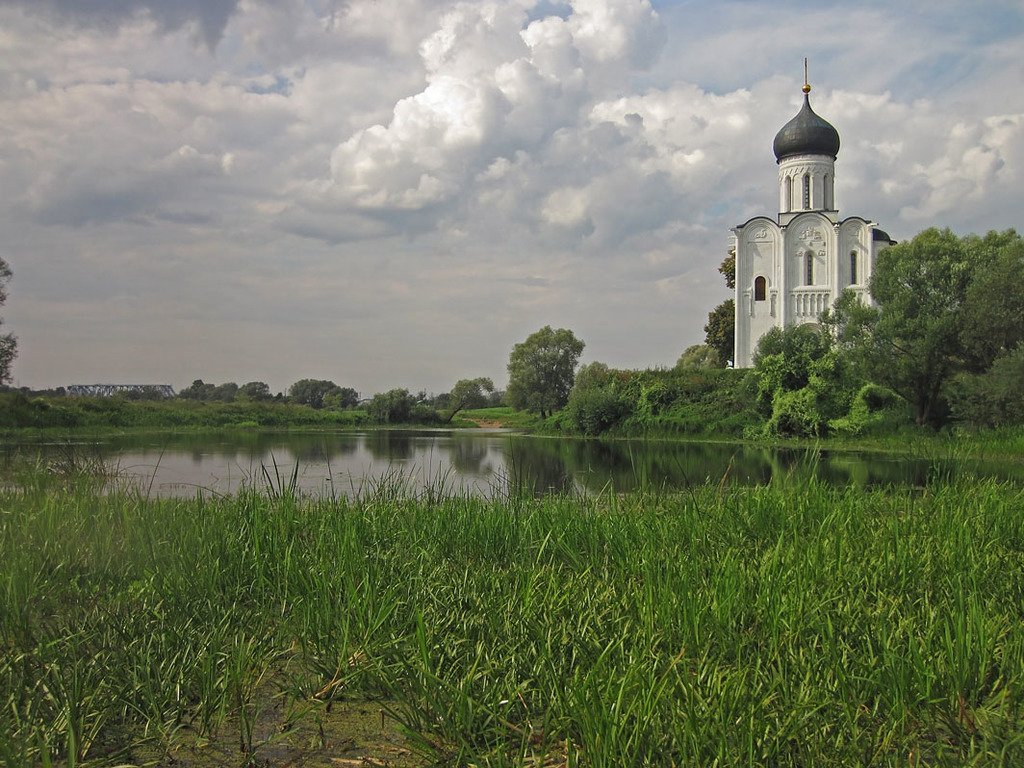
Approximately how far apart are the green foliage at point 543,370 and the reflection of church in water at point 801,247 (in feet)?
32.7

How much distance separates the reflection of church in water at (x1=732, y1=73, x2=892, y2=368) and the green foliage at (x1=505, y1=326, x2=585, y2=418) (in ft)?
32.7

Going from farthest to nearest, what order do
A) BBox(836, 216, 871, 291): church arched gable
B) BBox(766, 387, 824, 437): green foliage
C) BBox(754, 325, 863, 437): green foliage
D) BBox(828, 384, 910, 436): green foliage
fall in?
BBox(836, 216, 871, 291): church arched gable, BBox(754, 325, 863, 437): green foliage, BBox(766, 387, 824, 437): green foliage, BBox(828, 384, 910, 436): green foliage

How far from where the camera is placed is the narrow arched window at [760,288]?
131ft

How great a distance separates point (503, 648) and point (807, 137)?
4131cm

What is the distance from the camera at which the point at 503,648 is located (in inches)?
106

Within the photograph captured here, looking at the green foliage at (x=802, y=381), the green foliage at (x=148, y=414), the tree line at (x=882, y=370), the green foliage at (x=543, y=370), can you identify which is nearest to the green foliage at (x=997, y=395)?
the tree line at (x=882, y=370)

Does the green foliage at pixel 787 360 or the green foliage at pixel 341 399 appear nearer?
the green foliage at pixel 787 360

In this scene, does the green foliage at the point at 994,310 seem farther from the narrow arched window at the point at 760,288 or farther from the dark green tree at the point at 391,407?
the dark green tree at the point at 391,407

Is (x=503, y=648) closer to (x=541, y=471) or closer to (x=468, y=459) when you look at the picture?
(x=541, y=471)

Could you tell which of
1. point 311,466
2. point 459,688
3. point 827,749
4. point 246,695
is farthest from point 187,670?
point 311,466

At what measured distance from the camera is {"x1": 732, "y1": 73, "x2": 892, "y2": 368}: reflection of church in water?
129ft

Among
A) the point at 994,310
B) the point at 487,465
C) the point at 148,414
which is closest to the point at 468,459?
the point at 487,465

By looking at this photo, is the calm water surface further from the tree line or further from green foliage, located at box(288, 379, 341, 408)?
green foliage, located at box(288, 379, 341, 408)

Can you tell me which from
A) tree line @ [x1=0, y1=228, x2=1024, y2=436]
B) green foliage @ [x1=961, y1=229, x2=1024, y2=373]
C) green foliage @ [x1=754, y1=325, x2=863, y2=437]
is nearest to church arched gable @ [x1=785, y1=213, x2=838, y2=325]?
tree line @ [x1=0, y1=228, x2=1024, y2=436]
